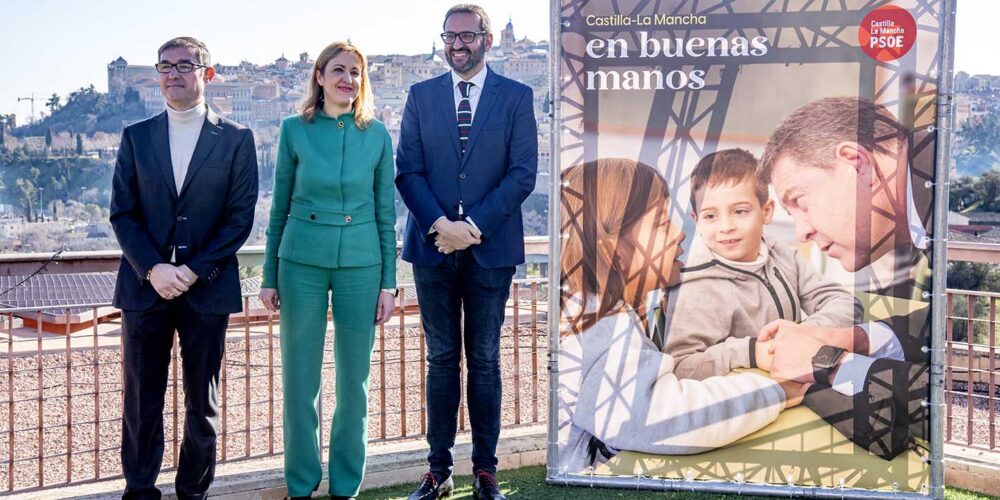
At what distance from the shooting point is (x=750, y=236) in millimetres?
3174

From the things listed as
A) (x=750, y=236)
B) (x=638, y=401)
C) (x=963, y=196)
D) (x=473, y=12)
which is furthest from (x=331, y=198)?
(x=963, y=196)

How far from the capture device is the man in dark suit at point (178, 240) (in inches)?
111

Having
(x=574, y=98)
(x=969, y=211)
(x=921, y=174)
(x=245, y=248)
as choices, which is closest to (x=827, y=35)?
(x=921, y=174)

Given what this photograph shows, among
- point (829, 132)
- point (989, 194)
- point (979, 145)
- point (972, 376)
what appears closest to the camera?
point (829, 132)

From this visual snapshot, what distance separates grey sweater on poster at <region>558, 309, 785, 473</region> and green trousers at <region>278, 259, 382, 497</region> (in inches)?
29.0

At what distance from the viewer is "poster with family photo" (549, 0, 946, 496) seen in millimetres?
3074

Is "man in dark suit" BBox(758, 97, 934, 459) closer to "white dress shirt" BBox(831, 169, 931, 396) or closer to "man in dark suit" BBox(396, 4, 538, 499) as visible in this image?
"white dress shirt" BBox(831, 169, 931, 396)

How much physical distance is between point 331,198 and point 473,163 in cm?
47

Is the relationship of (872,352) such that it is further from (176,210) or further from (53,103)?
(53,103)

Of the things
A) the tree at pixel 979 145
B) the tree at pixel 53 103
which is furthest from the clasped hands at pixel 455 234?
the tree at pixel 53 103

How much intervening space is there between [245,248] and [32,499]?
109 centimetres

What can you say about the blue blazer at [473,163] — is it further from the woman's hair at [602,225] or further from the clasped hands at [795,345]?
the clasped hands at [795,345]

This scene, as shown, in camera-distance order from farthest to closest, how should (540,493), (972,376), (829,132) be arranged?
(972,376)
(540,493)
(829,132)

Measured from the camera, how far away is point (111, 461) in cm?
659
